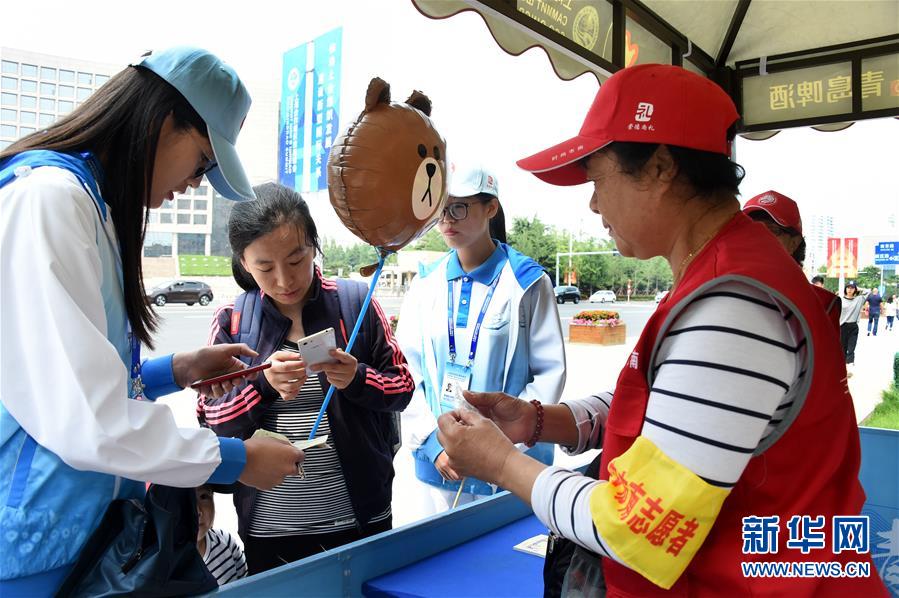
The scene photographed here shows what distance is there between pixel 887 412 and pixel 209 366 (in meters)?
6.73

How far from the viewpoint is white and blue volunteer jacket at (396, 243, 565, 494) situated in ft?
6.28

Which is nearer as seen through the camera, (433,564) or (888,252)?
(433,564)

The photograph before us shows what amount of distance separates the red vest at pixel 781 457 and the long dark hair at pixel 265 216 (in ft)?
3.34

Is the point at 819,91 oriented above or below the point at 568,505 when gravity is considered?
above

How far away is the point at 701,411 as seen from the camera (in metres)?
0.69

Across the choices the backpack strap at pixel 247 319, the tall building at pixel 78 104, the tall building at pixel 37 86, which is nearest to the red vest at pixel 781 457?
the tall building at pixel 78 104

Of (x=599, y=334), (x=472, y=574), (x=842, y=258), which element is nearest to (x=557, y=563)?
(x=472, y=574)

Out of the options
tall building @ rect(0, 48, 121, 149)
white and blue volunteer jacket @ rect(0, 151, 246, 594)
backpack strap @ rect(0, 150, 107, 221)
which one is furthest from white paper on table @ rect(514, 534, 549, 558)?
tall building @ rect(0, 48, 121, 149)

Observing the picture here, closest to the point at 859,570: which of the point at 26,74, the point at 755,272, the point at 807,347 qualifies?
the point at 807,347

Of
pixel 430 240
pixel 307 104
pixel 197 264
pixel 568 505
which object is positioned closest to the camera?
pixel 568 505

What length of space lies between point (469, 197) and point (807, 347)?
4.46 ft

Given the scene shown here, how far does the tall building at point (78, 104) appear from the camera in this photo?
1248 mm

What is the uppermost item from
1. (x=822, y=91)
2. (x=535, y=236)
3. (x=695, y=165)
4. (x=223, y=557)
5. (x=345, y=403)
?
(x=822, y=91)

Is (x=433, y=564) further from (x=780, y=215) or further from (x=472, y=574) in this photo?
(x=780, y=215)
